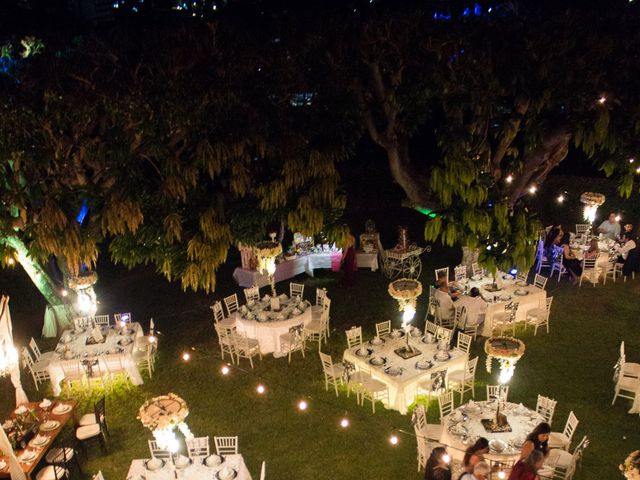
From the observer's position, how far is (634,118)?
8211 millimetres

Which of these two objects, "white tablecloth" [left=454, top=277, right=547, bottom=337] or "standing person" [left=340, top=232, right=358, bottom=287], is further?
"standing person" [left=340, top=232, right=358, bottom=287]

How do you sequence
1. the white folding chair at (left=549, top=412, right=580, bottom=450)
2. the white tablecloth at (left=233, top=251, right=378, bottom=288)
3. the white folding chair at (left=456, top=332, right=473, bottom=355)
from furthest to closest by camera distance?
the white tablecloth at (left=233, top=251, right=378, bottom=288), the white folding chair at (left=456, top=332, right=473, bottom=355), the white folding chair at (left=549, top=412, right=580, bottom=450)

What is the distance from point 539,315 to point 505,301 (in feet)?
2.41

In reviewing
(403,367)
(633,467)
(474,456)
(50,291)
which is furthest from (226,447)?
(50,291)

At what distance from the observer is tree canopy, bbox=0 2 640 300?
328 inches

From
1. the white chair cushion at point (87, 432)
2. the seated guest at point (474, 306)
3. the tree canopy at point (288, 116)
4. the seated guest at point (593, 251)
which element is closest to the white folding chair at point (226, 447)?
the white chair cushion at point (87, 432)

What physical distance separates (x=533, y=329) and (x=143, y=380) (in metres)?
8.12

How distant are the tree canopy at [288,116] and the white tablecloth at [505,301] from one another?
371cm

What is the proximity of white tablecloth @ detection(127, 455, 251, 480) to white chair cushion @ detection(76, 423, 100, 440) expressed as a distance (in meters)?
1.49

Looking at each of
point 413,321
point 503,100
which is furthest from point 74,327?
point 503,100

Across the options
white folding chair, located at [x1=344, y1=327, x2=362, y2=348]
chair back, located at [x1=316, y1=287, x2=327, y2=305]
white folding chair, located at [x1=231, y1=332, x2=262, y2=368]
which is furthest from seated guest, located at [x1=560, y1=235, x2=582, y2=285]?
white folding chair, located at [x1=231, y1=332, x2=262, y2=368]

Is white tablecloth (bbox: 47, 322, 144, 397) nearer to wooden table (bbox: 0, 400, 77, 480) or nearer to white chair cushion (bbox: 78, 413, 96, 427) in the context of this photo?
wooden table (bbox: 0, 400, 77, 480)

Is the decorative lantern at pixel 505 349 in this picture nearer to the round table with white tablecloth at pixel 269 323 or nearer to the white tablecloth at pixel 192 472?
the white tablecloth at pixel 192 472

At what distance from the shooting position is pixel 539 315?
41.1ft
